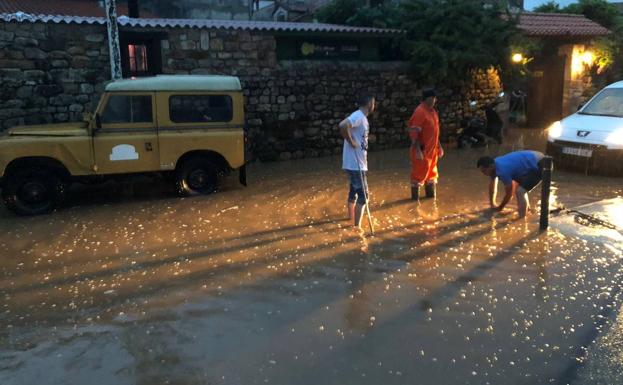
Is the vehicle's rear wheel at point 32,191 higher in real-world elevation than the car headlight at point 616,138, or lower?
lower

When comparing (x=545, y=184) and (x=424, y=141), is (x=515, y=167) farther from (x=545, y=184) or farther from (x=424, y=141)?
(x=424, y=141)

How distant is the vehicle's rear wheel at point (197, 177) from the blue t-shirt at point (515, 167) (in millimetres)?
4254

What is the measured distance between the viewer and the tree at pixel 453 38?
1267 cm

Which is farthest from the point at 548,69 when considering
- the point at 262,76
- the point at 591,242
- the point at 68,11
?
the point at 68,11

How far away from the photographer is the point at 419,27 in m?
13.2

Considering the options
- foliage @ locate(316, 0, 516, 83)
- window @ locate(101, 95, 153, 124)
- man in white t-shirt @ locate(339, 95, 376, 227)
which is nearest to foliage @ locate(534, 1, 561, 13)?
foliage @ locate(316, 0, 516, 83)

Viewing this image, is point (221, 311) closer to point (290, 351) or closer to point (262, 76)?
point (290, 351)

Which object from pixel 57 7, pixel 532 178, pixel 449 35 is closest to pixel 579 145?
pixel 532 178

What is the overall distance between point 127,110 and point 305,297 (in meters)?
4.53

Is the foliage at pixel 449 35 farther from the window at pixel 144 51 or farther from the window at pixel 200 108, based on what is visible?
the window at pixel 200 108

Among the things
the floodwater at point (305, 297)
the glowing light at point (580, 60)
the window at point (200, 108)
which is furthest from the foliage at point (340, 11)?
the floodwater at point (305, 297)

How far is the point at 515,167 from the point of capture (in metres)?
6.35

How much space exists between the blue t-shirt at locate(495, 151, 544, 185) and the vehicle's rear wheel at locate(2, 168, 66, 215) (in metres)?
5.87

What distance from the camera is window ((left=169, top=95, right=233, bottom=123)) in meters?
7.88
